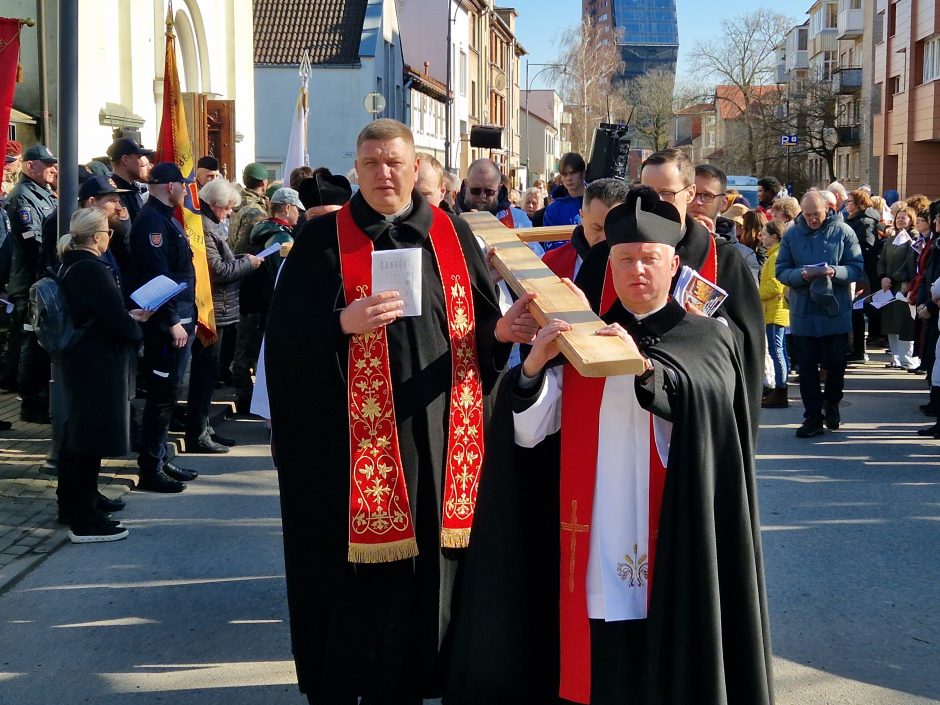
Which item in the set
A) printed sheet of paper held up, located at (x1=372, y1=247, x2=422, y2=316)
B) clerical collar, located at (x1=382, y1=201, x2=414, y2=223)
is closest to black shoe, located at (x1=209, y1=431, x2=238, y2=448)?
clerical collar, located at (x1=382, y1=201, x2=414, y2=223)

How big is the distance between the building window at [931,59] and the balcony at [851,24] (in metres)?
21.5

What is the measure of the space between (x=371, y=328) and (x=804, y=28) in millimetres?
95843

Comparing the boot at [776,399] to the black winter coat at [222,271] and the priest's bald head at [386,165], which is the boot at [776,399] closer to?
the black winter coat at [222,271]

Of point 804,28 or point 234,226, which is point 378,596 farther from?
point 804,28

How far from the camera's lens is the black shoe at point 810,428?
32.1 feet

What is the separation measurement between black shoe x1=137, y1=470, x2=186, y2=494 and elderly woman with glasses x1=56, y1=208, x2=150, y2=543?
1062mm

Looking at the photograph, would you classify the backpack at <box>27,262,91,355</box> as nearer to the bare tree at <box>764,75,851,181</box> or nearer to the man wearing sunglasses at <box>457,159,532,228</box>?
the man wearing sunglasses at <box>457,159,532,228</box>

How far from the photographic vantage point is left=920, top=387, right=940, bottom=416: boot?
995 centimetres

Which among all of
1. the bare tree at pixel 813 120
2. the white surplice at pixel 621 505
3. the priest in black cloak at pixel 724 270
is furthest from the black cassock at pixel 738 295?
the bare tree at pixel 813 120

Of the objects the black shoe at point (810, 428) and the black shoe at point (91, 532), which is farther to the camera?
the black shoe at point (810, 428)

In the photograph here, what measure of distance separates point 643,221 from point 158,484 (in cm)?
518

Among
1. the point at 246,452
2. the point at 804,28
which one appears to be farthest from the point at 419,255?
the point at 804,28

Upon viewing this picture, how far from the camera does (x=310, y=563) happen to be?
411cm

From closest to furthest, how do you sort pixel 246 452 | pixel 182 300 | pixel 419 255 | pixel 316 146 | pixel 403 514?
pixel 419 255
pixel 403 514
pixel 182 300
pixel 246 452
pixel 316 146
